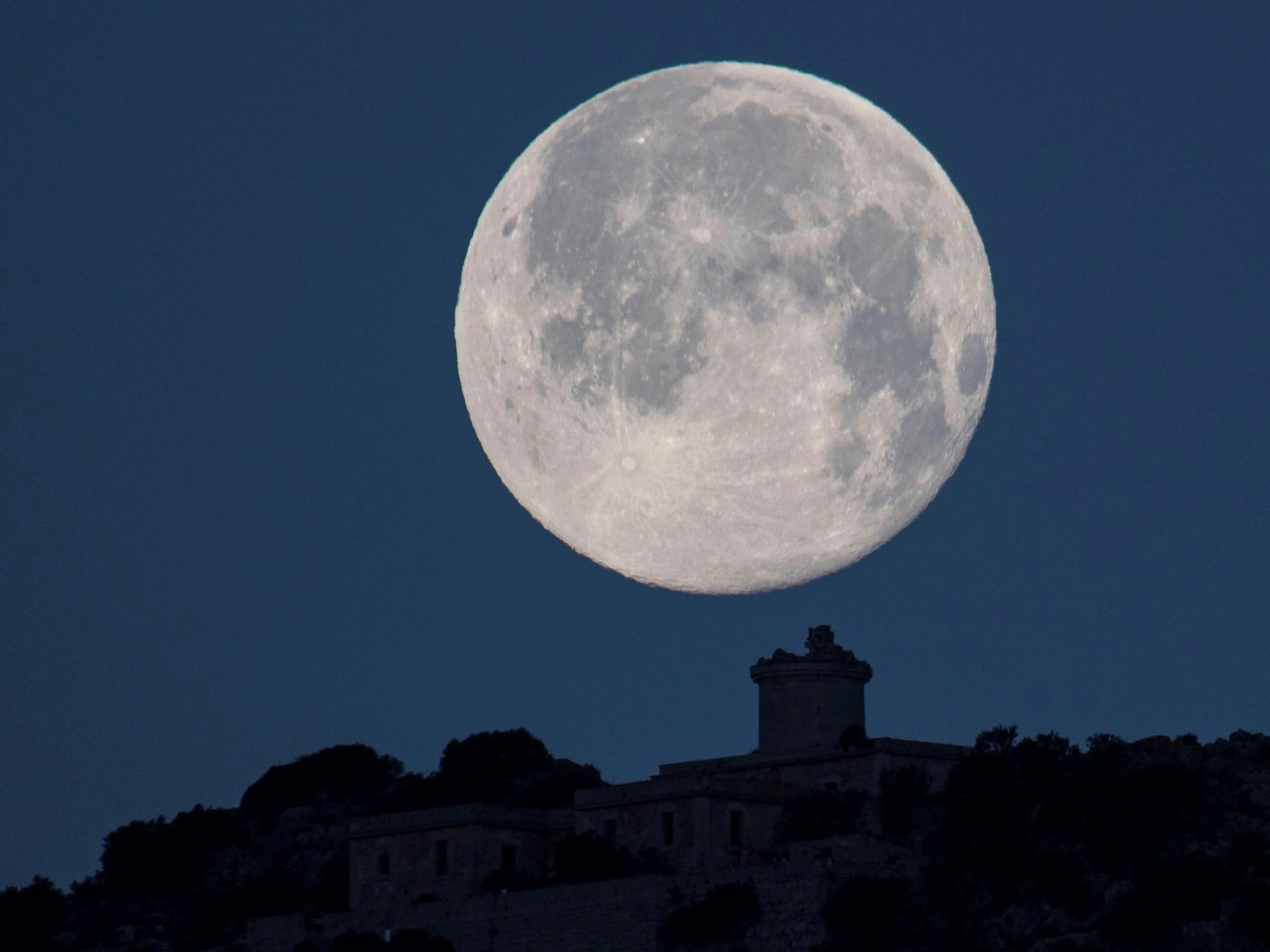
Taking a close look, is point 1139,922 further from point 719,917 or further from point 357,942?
point 357,942

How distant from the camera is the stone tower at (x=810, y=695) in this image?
9744cm

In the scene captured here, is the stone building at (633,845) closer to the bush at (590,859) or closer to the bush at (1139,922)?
the bush at (590,859)

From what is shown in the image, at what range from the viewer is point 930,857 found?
85.1 metres

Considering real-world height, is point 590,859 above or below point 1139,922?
above

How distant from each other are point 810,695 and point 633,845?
44.4 feet

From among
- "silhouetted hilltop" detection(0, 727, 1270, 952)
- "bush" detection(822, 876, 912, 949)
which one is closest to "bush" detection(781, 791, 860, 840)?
"silhouetted hilltop" detection(0, 727, 1270, 952)

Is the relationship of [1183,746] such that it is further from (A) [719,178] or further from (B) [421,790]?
(A) [719,178]

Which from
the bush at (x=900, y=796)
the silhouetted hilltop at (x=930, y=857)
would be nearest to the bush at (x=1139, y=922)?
the silhouetted hilltop at (x=930, y=857)

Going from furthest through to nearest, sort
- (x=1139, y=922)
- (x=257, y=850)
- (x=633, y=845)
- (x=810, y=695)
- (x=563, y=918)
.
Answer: (x=257, y=850), (x=810, y=695), (x=633, y=845), (x=563, y=918), (x=1139, y=922)

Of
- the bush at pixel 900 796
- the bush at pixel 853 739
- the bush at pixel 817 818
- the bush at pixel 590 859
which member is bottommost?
the bush at pixel 590 859

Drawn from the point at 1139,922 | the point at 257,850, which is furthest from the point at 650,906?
the point at 257,850

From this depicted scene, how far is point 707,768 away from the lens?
96438mm

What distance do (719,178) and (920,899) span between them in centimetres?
4498

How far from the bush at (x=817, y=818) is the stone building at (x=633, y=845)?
1.13 ft
